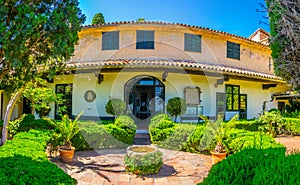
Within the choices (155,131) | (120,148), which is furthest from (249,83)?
(120,148)

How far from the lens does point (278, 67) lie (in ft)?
14.8

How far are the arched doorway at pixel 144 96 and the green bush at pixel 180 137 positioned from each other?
4.21m

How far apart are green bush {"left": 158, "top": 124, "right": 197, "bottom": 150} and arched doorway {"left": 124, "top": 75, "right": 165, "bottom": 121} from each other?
421 cm

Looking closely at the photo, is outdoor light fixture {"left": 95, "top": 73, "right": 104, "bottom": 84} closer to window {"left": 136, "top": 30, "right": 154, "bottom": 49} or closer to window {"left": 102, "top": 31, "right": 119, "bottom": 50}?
window {"left": 102, "top": 31, "right": 119, "bottom": 50}

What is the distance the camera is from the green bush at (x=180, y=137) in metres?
8.27

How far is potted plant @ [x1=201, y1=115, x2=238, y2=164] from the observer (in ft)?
22.1

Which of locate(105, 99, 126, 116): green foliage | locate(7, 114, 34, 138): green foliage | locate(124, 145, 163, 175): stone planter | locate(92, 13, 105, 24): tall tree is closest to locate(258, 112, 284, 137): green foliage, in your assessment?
locate(105, 99, 126, 116): green foliage

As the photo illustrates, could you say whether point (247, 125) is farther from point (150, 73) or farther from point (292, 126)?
point (150, 73)

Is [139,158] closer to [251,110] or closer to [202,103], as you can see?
[202,103]

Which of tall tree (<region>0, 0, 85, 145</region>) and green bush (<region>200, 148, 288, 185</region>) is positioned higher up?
tall tree (<region>0, 0, 85, 145</region>)

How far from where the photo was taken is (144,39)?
1341cm

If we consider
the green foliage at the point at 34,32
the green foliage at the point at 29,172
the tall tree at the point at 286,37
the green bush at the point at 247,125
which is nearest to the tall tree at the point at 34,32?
the green foliage at the point at 34,32

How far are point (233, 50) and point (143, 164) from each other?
1242 cm

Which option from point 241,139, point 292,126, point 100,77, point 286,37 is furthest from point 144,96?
point 286,37
